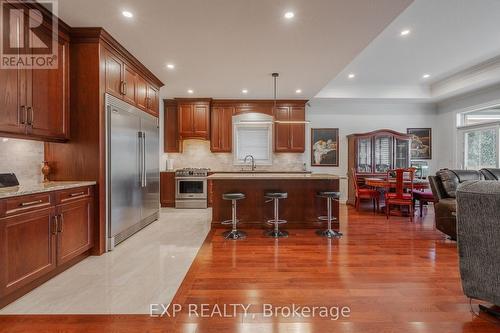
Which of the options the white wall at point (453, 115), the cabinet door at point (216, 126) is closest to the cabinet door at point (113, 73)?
the cabinet door at point (216, 126)

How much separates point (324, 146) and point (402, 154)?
1.99 metres

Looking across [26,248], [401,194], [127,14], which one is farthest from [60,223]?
[401,194]

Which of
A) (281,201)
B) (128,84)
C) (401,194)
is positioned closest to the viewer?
(128,84)

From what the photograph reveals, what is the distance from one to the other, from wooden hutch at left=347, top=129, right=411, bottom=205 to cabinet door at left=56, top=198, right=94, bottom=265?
226 inches

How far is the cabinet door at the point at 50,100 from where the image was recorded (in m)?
2.51

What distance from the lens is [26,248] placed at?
2.07 meters

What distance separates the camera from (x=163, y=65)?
4.00 meters

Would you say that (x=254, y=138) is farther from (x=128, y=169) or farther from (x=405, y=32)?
(x=405, y=32)

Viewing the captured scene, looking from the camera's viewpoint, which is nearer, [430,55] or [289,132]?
[430,55]

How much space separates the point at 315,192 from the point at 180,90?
370cm

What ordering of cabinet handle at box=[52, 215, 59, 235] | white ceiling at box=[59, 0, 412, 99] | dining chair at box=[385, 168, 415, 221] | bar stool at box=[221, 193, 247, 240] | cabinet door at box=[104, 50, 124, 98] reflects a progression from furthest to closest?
dining chair at box=[385, 168, 415, 221] < bar stool at box=[221, 193, 247, 240] < cabinet door at box=[104, 50, 124, 98] < white ceiling at box=[59, 0, 412, 99] < cabinet handle at box=[52, 215, 59, 235]

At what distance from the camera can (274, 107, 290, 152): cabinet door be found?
6273 mm

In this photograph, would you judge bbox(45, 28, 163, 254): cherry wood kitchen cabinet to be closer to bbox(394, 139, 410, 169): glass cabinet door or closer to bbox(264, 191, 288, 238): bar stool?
bbox(264, 191, 288, 238): bar stool
